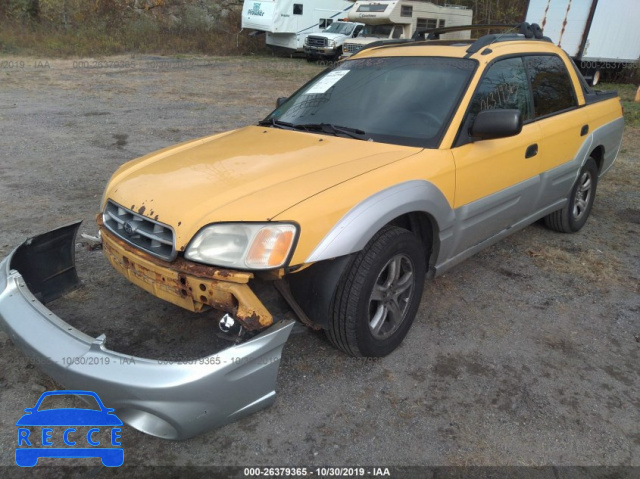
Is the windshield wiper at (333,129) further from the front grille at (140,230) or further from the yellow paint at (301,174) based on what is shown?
the front grille at (140,230)

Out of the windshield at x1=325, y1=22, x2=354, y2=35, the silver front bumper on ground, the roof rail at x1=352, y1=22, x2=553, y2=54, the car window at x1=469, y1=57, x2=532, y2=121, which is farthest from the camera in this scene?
the windshield at x1=325, y1=22, x2=354, y2=35

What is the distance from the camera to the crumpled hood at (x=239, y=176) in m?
2.27

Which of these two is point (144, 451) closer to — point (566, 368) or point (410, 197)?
point (410, 197)

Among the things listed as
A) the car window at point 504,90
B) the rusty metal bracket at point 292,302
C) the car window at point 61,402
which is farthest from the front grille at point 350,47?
the car window at point 61,402

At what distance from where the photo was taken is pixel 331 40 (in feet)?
64.4

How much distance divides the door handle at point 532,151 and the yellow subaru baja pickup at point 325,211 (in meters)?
0.01

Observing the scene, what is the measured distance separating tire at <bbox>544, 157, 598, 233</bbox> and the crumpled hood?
2.29 meters

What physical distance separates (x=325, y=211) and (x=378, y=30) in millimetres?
17423

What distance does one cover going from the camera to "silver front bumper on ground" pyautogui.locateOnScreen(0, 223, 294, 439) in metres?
1.91

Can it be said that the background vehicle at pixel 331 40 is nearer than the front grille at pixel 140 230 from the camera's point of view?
No

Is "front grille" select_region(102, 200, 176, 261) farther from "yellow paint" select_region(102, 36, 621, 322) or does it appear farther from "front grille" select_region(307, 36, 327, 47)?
"front grille" select_region(307, 36, 327, 47)

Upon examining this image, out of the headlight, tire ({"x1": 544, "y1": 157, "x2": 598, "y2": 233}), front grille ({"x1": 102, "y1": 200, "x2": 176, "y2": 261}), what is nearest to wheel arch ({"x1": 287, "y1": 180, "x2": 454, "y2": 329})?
the headlight

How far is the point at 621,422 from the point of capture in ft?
7.93

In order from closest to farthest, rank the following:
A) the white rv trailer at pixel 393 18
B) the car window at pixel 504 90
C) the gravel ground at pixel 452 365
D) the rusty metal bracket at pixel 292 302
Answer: the gravel ground at pixel 452 365 → the rusty metal bracket at pixel 292 302 → the car window at pixel 504 90 → the white rv trailer at pixel 393 18
